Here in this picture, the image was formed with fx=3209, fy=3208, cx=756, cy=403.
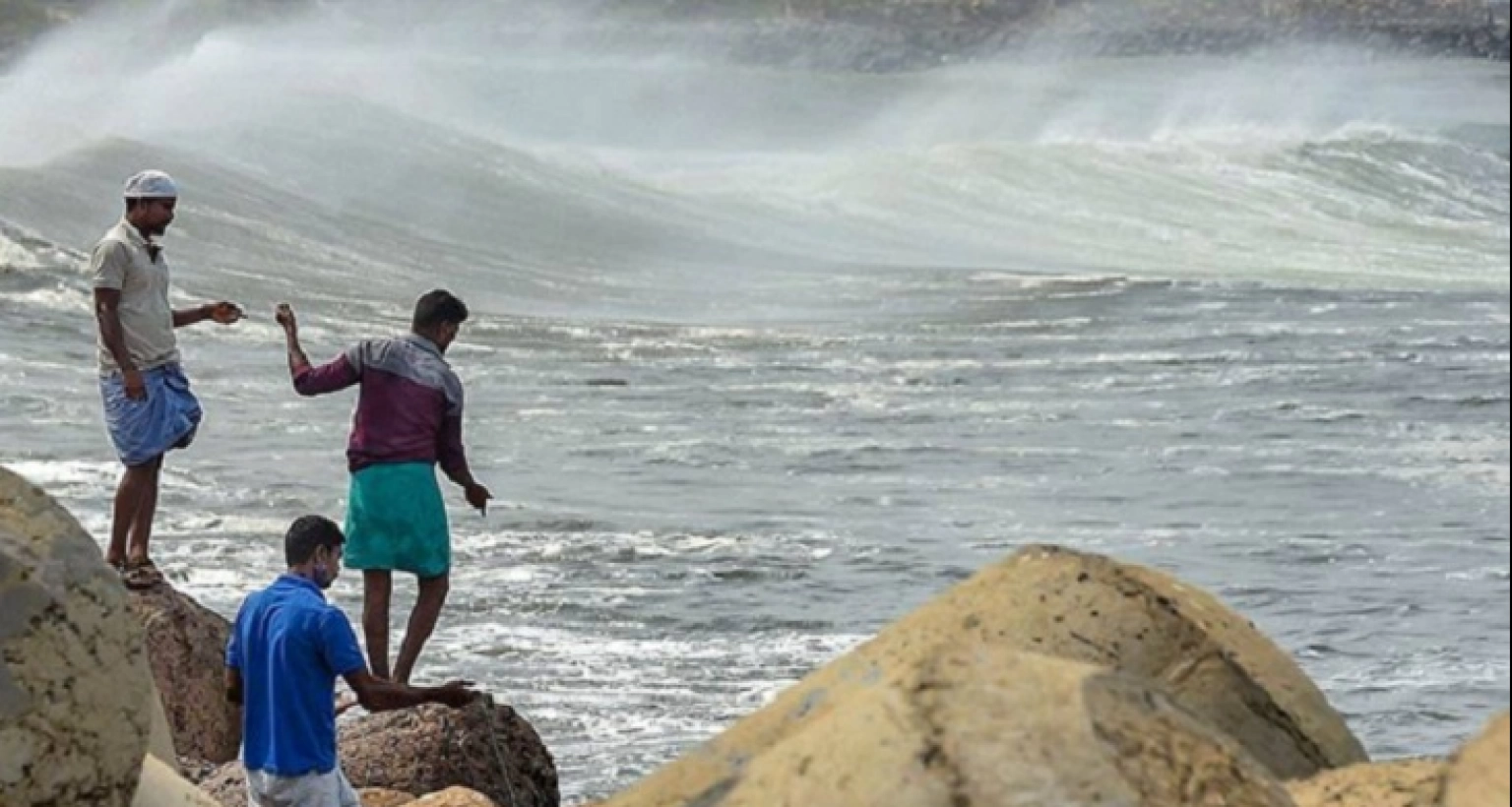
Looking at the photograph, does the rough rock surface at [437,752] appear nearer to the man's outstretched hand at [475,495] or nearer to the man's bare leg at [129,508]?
the man's outstretched hand at [475,495]

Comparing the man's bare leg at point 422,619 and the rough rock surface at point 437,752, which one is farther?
the man's bare leg at point 422,619

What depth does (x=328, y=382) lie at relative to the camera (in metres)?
8.74

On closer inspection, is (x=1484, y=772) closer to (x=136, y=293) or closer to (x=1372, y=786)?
(x=1372, y=786)

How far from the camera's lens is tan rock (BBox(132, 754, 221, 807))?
5215 millimetres

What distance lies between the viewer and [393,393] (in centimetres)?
870

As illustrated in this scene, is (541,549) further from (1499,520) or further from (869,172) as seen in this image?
(869,172)

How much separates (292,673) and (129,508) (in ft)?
7.61

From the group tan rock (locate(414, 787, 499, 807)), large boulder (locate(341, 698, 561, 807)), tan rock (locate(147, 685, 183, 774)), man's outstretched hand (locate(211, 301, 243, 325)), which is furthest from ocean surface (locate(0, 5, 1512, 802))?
tan rock (locate(414, 787, 499, 807))

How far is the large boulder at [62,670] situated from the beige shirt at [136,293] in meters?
3.72

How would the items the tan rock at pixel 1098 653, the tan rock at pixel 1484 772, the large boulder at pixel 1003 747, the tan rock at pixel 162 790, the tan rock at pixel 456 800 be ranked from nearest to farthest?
1. the tan rock at pixel 1484 772
2. the large boulder at pixel 1003 747
3. the tan rock at pixel 1098 653
4. the tan rock at pixel 162 790
5. the tan rock at pixel 456 800

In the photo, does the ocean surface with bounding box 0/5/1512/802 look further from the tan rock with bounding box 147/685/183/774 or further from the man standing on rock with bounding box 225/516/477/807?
the man standing on rock with bounding box 225/516/477/807

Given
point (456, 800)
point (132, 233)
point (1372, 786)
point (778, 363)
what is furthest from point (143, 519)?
point (778, 363)

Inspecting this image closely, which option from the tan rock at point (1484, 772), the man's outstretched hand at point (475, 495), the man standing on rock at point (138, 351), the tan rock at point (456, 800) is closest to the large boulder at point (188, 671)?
the man standing on rock at point (138, 351)

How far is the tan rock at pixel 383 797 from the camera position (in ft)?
23.7
